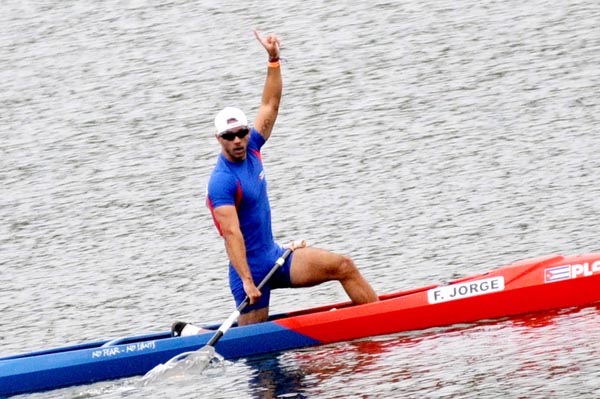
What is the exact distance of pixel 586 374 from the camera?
1310cm

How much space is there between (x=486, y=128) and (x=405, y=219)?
4565mm

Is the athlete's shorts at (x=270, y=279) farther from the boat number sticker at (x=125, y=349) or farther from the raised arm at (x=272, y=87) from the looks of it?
the raised arm at (x=272, y=87)

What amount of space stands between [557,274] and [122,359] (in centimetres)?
462

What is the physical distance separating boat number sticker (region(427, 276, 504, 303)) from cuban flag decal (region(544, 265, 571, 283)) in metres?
0.47

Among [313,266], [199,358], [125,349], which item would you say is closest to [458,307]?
[313,266]

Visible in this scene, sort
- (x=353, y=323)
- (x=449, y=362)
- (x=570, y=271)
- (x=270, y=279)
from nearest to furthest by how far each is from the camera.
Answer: (x=449, y=362)
(x=270, y=279)
(x=570, y=271)
(x=353, y=323)

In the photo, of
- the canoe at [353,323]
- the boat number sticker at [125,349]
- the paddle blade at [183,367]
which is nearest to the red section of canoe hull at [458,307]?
the canoe at [353,323]

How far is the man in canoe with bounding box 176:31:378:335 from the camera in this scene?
1452 centimetres

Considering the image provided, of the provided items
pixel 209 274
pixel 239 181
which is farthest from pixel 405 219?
→ pixel 239 181

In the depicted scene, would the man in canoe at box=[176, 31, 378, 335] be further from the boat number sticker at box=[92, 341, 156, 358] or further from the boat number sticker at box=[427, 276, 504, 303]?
the boat number sticker at box=[92, 341, 156, 358]

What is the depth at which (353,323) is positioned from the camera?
15.1 metres

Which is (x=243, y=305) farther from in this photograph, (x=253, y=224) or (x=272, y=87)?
(x=272, y=87)

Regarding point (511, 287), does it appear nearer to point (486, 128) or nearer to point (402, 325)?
point (402, 325)

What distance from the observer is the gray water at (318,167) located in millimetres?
14602
